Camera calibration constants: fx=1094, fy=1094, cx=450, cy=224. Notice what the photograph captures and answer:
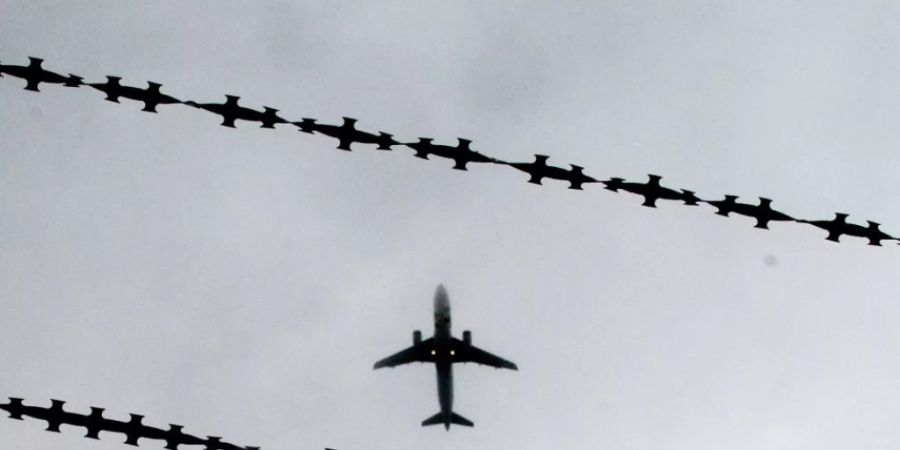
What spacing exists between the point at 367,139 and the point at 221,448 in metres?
3.44

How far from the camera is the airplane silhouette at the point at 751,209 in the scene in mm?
11102

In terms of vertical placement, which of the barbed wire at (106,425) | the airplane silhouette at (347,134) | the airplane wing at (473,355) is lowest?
the barbed wire at (106,425)

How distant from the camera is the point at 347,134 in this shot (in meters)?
11.4

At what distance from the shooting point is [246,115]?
11.2 metres

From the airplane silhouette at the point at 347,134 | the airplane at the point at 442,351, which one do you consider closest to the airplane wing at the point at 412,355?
the airplane at the point at 442,351

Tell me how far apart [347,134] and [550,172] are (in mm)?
2152

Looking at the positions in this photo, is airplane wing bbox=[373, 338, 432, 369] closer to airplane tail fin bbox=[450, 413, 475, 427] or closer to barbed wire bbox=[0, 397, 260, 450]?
airplane tail fin bbox=[450, 413, 475, 427]

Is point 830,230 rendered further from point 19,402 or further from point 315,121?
point 19,402

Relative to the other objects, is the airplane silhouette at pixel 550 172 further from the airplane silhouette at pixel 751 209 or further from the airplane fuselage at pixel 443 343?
the airplane fuselage at pixel 443 343

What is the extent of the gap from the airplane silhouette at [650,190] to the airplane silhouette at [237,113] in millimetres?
3431

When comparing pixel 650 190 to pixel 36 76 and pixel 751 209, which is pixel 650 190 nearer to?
pixel 751 209

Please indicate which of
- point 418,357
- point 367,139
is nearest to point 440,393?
point 418,357

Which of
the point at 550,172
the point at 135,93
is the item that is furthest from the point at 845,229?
the point at 135,93

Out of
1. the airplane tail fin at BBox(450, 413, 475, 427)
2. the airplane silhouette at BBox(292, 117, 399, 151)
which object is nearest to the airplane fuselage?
the airplane tail fin at BBox(450, 413, 475, 427)
